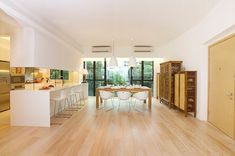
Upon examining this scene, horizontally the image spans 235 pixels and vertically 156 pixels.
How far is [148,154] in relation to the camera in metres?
3.14

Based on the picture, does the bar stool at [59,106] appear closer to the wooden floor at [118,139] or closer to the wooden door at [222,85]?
the wooden floor at [118,139]

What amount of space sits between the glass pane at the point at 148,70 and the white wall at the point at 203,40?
331 cm

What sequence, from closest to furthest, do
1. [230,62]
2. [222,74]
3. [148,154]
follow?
1. [148,154]
2. [230,62]
3. [222,74]


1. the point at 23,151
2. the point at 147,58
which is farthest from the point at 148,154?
the point at 147,58

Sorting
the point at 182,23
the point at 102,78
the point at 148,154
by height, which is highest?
the point at 182,23

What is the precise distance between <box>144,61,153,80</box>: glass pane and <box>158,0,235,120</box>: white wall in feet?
10.9

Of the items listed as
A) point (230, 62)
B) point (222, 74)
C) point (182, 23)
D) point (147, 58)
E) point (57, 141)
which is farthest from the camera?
point (147, 58)

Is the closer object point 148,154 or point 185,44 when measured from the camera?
point 148,154

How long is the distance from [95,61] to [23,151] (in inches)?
320

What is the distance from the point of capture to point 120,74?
11.1 m

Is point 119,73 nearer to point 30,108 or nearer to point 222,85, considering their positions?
point 30,108

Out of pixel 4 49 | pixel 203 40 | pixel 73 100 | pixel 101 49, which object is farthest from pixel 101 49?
pixel 203 40

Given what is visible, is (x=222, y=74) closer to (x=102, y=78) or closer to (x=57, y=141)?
(x=57, y=141)

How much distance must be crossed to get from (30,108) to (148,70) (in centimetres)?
771
